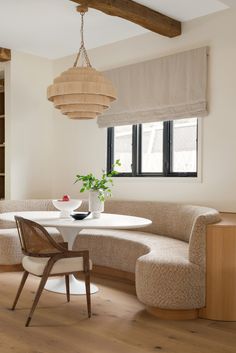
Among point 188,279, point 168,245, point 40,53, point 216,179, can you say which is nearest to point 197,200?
point 216,179

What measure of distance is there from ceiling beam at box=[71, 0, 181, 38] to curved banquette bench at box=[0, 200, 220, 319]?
1856 mm

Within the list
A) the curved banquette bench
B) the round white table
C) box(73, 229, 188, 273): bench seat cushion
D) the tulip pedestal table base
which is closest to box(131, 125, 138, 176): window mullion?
the curved banquette bench

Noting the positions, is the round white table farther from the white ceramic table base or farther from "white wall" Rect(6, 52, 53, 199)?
"white wall" Rect(6, 52, 53, 199)

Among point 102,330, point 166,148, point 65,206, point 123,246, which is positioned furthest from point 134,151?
point 102,330

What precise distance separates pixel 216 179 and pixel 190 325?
180 centimetres

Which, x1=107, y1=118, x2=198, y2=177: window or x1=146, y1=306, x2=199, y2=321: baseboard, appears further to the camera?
x1=107, y1=118, x2=198, y2=177: window

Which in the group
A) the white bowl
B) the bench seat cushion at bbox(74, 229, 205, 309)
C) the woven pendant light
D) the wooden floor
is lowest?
the wooden floor

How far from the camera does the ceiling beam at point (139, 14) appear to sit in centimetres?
420

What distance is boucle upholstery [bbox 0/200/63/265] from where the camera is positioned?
493cm

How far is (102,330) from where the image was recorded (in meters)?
3.09

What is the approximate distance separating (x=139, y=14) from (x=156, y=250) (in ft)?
7.58

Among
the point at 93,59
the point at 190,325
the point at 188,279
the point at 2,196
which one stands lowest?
the point at 190,325

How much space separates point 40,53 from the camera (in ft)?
20.3

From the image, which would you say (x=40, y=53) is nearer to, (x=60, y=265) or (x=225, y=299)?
(x=60, y=265)
